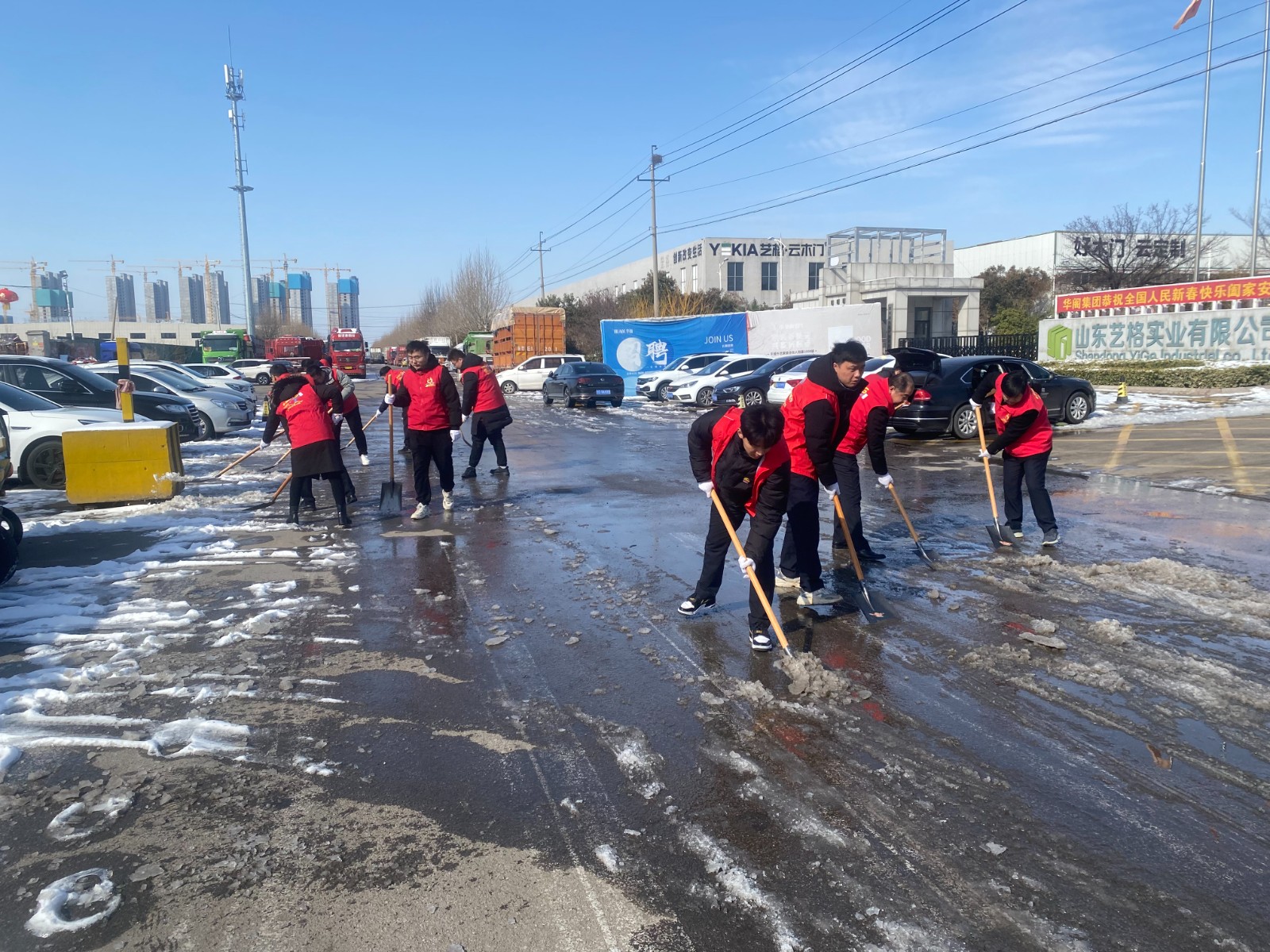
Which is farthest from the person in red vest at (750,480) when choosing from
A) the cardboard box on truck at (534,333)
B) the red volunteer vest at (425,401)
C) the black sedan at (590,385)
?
the cardboard box on truck at (534,333)

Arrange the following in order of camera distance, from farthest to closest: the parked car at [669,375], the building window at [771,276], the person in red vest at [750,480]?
1. the building window at [771,276]
2. the parked car at [669,375]
3. the person in red vest at [750,480]

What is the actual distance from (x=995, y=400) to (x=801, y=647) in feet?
13.5

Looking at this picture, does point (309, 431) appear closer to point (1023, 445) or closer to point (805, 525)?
point (805, 525)

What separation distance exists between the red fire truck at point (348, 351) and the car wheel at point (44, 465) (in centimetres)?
4226

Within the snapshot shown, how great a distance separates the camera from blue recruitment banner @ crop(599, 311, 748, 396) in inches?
1239

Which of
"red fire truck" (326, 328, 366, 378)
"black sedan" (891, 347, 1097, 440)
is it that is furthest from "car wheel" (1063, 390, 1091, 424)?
"red fire truck" (326, 328, 366, 378)

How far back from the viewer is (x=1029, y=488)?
8055mm

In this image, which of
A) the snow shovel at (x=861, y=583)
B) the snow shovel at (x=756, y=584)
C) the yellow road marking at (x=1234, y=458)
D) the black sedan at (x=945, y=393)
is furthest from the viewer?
the black sedan at (x=945, y=393)

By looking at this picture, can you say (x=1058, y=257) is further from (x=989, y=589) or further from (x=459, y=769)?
(x=459, y=769)

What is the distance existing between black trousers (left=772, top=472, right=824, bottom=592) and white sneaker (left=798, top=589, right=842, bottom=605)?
0.16 ft

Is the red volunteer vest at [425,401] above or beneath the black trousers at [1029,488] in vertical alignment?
above

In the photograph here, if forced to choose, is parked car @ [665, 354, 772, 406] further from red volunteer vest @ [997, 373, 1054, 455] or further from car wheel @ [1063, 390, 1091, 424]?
red volunteer vest @ [997, 373, 1054, 455]

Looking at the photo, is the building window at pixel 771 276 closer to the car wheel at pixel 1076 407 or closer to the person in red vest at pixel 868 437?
the car wheel at pixel 1076 407

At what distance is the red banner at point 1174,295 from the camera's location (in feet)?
84.8
